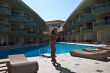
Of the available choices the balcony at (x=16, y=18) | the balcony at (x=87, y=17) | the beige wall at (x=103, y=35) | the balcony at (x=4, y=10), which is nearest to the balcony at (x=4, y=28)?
the balcony at (x=4, y=10)

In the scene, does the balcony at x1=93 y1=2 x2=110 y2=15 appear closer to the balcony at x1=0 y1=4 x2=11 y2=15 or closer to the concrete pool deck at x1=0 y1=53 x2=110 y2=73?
the balcony at x1=0 y1=4 x2=11 y2=15

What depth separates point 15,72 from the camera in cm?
618

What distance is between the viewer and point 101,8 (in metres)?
33.3

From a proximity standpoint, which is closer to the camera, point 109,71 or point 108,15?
point 109,71

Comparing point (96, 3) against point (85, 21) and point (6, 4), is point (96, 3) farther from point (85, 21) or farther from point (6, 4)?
point (6, 4)

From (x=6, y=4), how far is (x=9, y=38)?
7.94m

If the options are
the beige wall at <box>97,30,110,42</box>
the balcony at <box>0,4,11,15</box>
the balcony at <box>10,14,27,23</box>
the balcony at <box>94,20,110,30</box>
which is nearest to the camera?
the balcony at <box>0,4,11,15</box>

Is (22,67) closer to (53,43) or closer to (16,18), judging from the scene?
(53,43)

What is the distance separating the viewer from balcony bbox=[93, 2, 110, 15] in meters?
32.0

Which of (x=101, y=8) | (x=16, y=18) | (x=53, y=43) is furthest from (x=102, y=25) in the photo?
(x=53, y=43)

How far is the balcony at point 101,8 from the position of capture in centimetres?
3203

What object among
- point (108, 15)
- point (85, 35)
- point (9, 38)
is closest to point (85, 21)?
point (85, 35)

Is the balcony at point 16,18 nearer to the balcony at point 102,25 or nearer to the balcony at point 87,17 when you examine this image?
the balcony at point 87,17

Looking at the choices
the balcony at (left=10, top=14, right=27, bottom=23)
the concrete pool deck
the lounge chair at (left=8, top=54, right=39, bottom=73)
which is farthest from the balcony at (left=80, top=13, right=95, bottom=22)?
the lounge chair at (left=8, top=54, right=39, bottom=73)
